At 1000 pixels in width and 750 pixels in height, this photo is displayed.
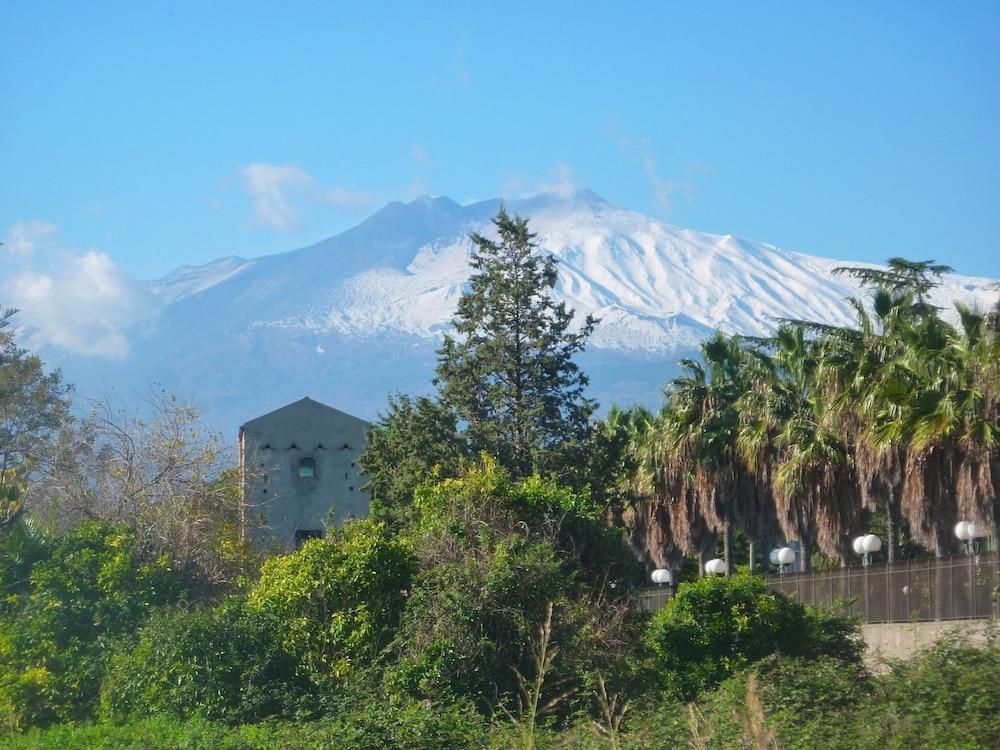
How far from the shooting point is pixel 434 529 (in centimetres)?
2192

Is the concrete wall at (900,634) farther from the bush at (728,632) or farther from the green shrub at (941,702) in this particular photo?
the green shrub at (941,702)

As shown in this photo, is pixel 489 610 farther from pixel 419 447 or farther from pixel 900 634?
pixel 419 447

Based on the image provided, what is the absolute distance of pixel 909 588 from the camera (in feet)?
91.9

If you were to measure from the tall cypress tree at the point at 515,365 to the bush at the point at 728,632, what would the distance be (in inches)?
631

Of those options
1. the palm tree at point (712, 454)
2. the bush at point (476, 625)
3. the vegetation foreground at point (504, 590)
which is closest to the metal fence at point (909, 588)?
the vegetation foreground at point (504, 590)

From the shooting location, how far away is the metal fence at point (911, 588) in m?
25.0

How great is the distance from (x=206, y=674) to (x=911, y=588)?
15953 millimetres

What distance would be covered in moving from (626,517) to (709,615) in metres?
23.8

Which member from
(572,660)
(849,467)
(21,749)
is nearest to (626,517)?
(849,467)

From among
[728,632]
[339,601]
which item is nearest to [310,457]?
[339,601]

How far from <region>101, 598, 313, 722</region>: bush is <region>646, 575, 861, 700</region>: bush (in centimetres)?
601

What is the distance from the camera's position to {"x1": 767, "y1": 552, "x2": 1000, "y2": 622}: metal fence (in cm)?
2500

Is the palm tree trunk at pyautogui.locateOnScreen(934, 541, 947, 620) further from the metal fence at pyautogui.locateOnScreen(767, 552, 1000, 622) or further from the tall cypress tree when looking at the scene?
the tall cypress tree


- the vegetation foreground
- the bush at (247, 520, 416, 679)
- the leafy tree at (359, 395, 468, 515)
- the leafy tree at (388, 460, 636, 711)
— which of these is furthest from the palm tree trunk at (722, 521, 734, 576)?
the bush at (247, 520, 416, 679)
